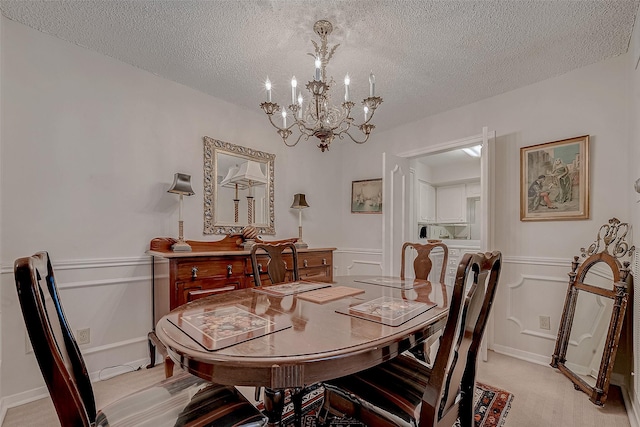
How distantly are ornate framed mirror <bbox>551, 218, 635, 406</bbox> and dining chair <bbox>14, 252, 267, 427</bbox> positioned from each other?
225cm

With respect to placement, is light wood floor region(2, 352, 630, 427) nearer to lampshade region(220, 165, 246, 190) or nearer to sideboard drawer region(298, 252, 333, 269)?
sideboard drawer region(298, 252, 333, 269)

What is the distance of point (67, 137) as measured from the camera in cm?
218

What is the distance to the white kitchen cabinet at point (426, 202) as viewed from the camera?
5.69m

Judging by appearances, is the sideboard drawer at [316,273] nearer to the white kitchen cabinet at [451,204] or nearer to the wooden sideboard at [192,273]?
the wooden sideboard at [192,273]

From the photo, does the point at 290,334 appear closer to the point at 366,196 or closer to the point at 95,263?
the point at 95,263

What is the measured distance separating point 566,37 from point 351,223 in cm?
291

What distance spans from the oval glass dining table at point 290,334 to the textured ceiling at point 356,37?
68.0 inches

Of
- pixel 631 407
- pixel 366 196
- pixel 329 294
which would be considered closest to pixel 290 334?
pixel 329 294

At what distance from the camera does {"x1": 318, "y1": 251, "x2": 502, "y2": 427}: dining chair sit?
3.31 feet

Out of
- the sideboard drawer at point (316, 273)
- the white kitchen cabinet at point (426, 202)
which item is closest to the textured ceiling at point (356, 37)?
the sideboard drawer at point (316, 273)

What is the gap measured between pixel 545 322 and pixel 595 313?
47cm

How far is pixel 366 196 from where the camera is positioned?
163 inches

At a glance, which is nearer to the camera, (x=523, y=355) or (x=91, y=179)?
(x=91, y=179)

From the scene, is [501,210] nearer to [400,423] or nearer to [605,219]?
[605,219]
